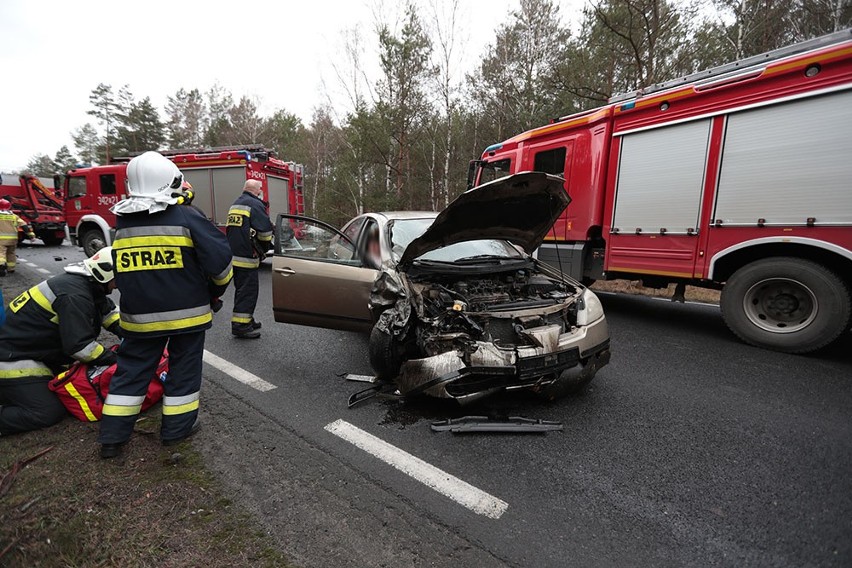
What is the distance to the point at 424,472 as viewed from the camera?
2.15m

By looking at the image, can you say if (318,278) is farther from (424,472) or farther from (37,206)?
(37,206)

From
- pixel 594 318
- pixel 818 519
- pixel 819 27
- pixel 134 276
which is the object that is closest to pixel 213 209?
pixel 134 276

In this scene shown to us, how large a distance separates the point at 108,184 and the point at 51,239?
6.98 m

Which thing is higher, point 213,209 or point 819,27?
point 819,27

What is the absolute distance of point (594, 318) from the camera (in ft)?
9.66

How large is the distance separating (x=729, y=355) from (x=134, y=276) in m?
4.98

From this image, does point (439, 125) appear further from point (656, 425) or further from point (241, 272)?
point (656, 425)

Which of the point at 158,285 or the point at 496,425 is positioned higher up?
the point at 158,285

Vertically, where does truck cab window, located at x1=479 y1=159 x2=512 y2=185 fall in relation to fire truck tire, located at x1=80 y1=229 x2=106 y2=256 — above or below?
above

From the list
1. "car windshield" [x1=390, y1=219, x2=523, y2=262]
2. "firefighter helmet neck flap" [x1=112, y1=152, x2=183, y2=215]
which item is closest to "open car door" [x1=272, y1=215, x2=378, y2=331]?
"car windshield" [x1=390, y1=219, x2=523, y2=262]

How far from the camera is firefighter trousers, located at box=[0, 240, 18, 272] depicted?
815cm

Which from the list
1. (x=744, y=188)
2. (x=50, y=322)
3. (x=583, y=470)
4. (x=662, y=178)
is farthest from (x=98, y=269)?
(x=744, y=188)

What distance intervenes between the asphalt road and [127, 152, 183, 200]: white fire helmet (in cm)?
151

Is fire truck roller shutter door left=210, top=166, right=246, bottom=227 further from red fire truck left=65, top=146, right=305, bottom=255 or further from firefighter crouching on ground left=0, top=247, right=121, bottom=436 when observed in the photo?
firefighter crouching on ground left=0, top=247, right=121, bottom=436
